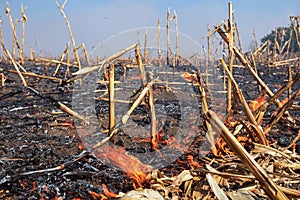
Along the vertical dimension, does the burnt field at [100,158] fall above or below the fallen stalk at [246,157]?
below

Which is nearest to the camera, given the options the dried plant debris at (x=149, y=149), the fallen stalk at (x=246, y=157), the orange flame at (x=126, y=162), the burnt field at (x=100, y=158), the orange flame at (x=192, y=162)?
the fallen stalk at (x=246, y=157)

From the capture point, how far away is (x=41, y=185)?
1491 mm

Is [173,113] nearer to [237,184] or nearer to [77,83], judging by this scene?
[237,184]

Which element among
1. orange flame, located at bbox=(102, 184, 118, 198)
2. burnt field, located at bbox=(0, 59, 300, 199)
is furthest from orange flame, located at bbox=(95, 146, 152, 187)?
orange flame, located at bbox=(102, 184, 118, 198)

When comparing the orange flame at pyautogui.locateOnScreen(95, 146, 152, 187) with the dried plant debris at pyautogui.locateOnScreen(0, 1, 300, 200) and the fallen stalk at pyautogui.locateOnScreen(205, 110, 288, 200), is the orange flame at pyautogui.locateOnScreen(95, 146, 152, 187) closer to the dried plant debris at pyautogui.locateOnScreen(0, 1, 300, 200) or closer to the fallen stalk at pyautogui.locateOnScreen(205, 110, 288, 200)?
the dried plant debris at pyautogui.locateOnScreen(0, 1, 300, 200)

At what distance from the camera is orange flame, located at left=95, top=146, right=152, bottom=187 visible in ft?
4.85

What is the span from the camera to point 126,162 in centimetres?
168

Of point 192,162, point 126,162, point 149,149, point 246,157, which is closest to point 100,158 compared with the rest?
point 126,162

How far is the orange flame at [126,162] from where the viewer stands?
1479 millimetres

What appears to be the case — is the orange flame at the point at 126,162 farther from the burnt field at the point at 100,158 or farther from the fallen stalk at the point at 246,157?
the fallen stalk at the point at 246,157

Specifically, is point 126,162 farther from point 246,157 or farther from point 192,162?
point 246,157

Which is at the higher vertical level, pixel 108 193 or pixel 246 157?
pixel 246 157

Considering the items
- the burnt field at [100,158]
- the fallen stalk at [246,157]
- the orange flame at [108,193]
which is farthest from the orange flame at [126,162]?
the fallen stalk at [246,157]

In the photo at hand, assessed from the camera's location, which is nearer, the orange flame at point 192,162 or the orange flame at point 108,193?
the orange flame at point 108,193
